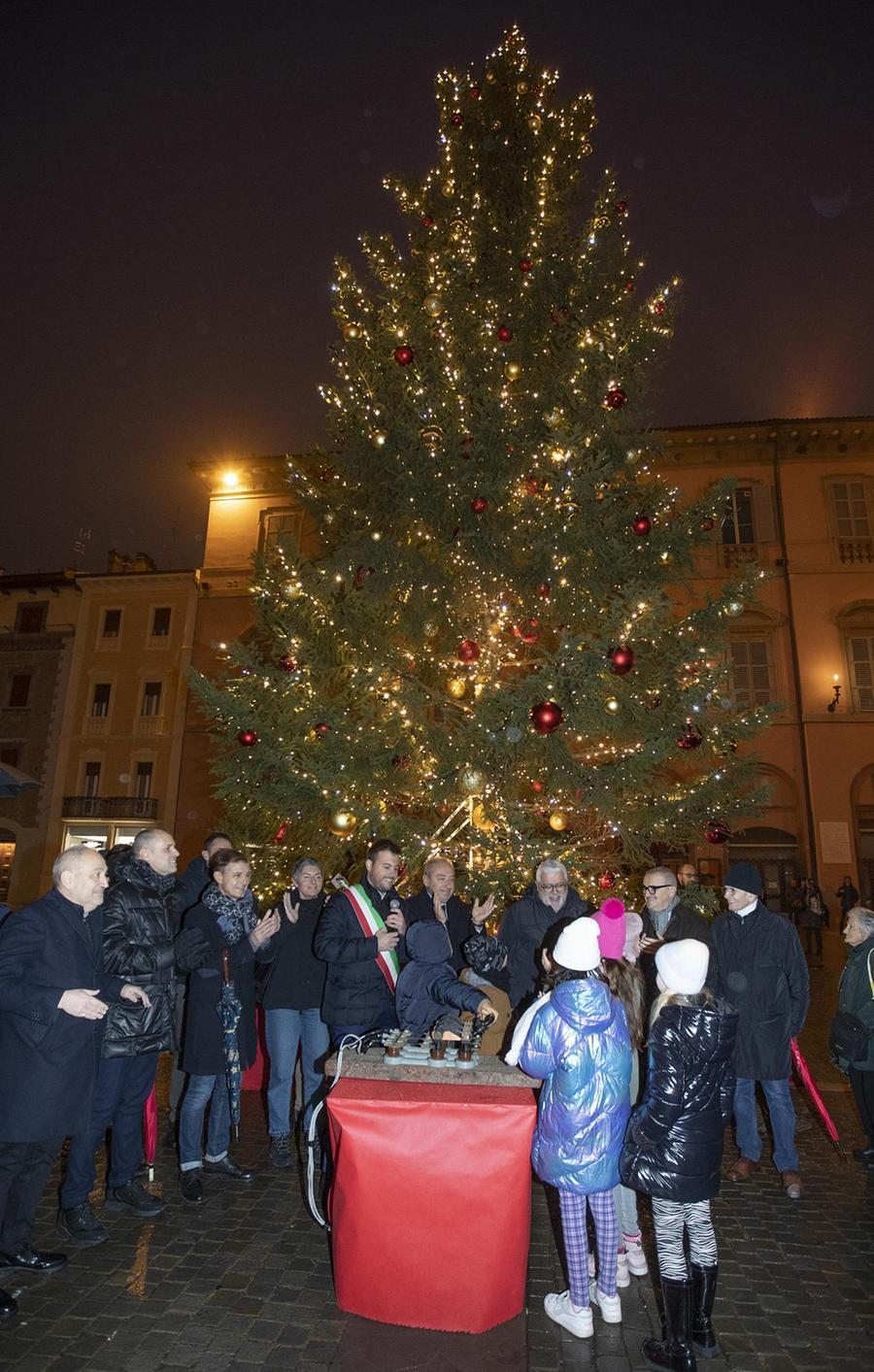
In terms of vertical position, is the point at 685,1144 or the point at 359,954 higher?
the point at 359,954

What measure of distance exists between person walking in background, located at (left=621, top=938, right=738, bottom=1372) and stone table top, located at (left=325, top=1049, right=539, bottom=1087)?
1.75 feet

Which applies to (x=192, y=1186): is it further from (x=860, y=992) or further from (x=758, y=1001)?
(x=860, y=992)

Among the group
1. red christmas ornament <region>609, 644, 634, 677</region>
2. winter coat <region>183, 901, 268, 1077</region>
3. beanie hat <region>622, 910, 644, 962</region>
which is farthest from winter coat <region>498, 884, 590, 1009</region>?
winter coat <region>183, 901, 268, 1077</region>

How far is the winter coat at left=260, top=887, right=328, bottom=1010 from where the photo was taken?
549 centimetres

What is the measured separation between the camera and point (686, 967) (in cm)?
335

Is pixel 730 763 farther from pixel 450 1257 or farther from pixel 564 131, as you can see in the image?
pixel 564 131

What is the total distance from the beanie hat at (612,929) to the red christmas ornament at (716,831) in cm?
384

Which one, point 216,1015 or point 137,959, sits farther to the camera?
point 216,1015

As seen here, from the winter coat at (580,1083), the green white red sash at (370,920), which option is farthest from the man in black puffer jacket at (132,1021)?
the winter coat at (580,1083)

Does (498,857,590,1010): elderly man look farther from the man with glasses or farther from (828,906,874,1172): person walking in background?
(828,906,874,1172): person walking in background

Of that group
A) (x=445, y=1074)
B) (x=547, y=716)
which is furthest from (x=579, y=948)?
(x=547, y=716)

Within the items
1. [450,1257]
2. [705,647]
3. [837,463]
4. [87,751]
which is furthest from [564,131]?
[87,751]

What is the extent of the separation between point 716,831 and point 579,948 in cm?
472

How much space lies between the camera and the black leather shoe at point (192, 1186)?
15.3 feet
